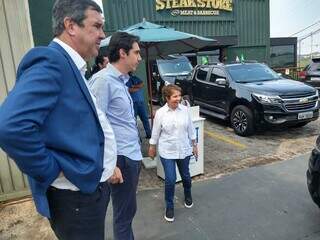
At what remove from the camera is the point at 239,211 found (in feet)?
13.0

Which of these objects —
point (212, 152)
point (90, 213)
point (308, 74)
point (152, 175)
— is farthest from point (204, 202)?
point (308, 74)

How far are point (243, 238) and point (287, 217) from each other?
2.39ft

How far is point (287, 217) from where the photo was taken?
378cm

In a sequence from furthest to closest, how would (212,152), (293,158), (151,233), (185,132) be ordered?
(212,152)
(293,158)
(185,132)
(151,233)

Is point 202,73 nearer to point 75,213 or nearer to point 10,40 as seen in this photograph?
point 10,40

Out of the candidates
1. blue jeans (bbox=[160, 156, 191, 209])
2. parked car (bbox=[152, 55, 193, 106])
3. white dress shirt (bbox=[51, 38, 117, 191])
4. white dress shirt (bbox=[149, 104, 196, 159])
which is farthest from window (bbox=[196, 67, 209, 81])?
white dress shirt (bbox=[51, 38, 117, 191])

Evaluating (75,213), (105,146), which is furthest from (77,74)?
(75,213)

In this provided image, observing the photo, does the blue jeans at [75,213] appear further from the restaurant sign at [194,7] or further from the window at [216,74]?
the restaurant sign at [194,7]

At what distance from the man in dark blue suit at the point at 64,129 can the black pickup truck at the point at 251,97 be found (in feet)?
19.6

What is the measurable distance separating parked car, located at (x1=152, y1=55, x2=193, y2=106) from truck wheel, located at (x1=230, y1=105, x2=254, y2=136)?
14.1ft

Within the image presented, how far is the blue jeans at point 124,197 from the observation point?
2645mm

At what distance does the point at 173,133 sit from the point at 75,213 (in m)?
2.25

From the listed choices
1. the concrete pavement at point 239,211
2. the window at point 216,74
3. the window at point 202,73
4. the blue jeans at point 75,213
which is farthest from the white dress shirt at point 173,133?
the window at point 202,73

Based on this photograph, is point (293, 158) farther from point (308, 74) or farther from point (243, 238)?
point (308, 74)
